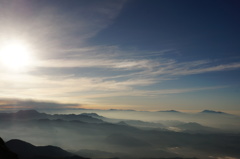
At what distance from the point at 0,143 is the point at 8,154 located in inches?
662

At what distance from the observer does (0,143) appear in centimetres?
13250

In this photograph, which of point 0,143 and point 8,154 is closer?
point 8,154

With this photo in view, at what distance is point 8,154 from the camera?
122812mm
